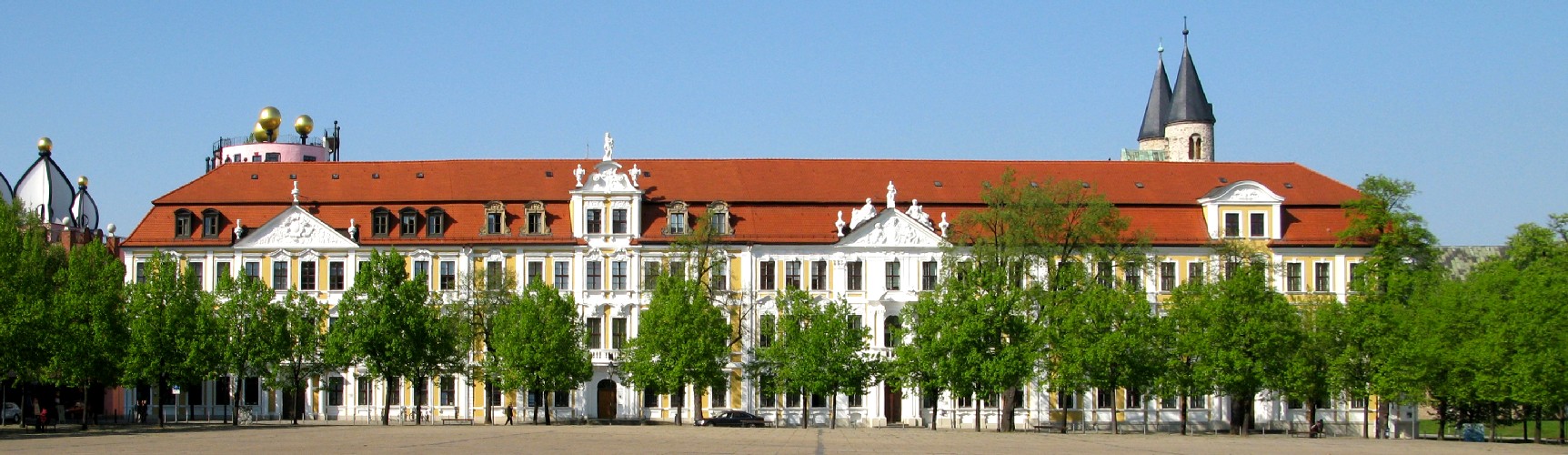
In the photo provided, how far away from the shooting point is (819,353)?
3477 inches

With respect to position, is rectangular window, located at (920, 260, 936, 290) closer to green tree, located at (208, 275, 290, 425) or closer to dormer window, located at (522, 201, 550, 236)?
dormer window, located at (522, 201, 550, 236)

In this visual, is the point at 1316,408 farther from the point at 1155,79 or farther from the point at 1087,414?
the point at 1155,79

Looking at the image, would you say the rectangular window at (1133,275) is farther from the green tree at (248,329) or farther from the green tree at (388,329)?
the green tree at (248,329)

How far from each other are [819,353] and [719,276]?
29.9 ft

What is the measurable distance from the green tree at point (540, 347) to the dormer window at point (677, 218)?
27.0ft

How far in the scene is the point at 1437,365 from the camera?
264 feet

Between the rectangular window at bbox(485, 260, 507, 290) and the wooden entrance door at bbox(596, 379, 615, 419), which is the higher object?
the rectangular window at bbox(485, 260, 507, 290)

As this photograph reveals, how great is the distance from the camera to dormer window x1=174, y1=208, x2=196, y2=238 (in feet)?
316

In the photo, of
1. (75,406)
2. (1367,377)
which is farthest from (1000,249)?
(75,406)

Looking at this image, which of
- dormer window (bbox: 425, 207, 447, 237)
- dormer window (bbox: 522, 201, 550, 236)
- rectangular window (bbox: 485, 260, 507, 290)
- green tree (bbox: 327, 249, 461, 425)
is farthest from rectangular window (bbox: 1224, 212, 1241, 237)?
dormer window (bbox: 425, 207, 447, 237)

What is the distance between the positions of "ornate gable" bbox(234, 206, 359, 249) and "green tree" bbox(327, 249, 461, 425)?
858 cm

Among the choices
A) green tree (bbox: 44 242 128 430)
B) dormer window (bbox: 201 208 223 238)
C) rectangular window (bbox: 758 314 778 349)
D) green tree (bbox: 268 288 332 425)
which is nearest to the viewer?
green tree (bbox: 44 242 128 430)

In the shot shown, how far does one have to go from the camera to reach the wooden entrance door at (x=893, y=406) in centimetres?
9556

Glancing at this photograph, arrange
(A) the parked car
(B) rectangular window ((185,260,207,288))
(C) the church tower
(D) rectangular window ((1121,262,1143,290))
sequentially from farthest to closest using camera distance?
(C) the church tower → (B) rectangular window ((185,260,207,288)) → (D) rectangular window ((1121,262,1143,290)) → (A) the parked car
